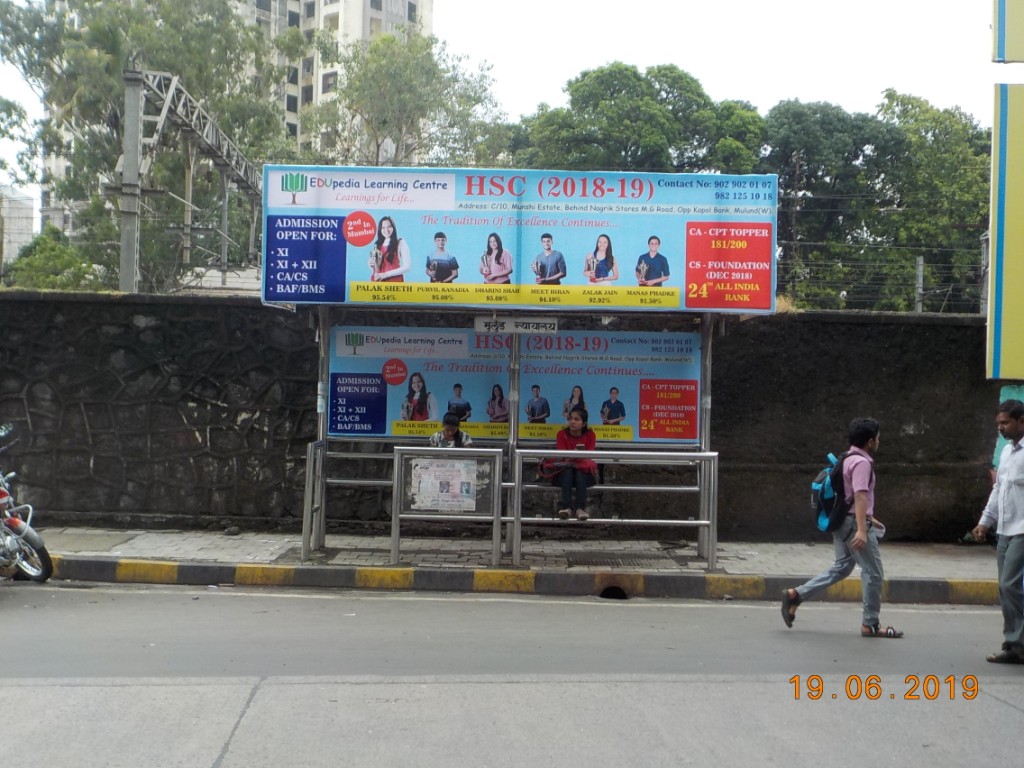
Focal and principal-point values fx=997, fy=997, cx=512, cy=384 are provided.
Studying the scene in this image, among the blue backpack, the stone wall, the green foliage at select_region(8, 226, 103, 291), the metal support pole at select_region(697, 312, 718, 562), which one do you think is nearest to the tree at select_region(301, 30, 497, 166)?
the green foliage at select_region(8, 226, 103, 291)

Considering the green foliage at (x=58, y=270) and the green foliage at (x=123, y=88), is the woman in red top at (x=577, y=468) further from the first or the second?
the green foliage at (x=123, y=88)

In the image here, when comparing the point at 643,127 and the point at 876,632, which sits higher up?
the point at 643,127

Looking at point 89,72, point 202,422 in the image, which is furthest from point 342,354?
point 89,72

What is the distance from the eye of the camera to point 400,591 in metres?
8.13

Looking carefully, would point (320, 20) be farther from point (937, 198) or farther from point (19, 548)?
point (19, 548)

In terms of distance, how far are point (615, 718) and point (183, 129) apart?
51.7 ft

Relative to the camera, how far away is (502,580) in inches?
320

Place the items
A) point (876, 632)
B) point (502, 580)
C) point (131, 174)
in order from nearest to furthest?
point (876, 632) < point (502, 580) < point (131, 174)

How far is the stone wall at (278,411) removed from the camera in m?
9.84

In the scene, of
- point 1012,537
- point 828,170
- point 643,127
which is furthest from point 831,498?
point 828,170

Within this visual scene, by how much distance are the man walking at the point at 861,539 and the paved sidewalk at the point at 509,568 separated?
158 centimetres

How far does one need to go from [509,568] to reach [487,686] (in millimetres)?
3232
